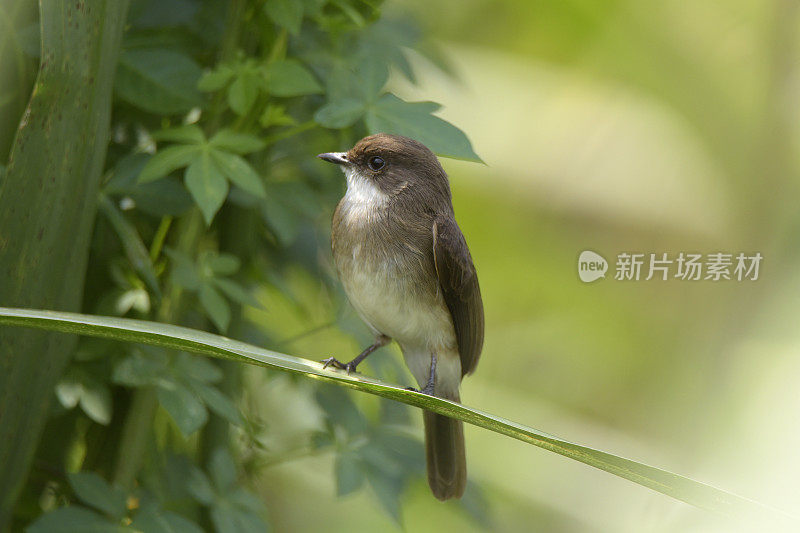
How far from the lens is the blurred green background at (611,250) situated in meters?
2.01

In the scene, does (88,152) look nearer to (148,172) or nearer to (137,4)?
(148,172)

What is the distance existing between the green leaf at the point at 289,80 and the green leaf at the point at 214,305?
13.0 inches

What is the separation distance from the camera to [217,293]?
1252 mm

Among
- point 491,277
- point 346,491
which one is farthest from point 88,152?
point 491,277

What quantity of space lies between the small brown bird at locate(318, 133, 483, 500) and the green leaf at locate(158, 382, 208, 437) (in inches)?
10.3

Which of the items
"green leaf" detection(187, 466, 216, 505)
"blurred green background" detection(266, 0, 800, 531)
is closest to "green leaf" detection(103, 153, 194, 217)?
"green leaf" detection(187, 466, 216, 505)

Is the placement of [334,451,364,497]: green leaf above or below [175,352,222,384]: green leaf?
below

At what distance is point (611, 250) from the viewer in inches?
73.4

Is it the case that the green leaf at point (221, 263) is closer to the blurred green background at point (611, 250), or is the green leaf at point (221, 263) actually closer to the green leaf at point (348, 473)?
the green leaf at point (348, 473)

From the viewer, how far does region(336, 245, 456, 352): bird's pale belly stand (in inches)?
41.0

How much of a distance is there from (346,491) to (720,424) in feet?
3.91

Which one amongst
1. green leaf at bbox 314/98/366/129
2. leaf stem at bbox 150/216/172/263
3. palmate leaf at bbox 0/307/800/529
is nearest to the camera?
palmate leaf at bbox 0/307/800/529

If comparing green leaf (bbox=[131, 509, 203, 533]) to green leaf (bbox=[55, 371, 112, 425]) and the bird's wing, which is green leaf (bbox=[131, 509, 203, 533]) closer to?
green leaf (bbox=[55, 371, 112, 425])

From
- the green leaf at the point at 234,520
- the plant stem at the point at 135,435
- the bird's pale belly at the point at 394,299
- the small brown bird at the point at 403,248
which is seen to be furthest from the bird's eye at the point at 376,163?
the green leaf at the point at 234,520
